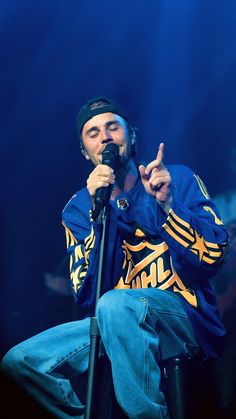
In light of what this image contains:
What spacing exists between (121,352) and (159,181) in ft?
1.91

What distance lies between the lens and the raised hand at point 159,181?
1.61 metres

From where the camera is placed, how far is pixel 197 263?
169 centimetres

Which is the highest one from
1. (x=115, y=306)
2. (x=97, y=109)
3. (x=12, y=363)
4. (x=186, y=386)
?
(x=97, y=109)

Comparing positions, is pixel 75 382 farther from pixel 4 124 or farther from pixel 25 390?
pixel 4 124

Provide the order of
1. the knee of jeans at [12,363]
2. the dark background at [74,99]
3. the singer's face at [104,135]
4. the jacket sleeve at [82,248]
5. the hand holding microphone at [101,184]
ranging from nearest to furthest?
the hand holding microphone at [101,184], the knee of jeans at [12,363], the jacket sleeve at [82,248], the singer's face at [104,135], the dark background at [74,99]

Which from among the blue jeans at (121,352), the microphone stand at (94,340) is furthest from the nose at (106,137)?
the blue jeans at (121,352)

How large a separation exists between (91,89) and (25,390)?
230cm

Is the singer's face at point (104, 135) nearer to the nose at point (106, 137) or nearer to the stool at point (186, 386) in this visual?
the nose at point (106, 137)

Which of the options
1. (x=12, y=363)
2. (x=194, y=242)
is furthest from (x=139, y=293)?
(x=12, y=363)

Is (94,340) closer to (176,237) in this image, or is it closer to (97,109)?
(176,237)

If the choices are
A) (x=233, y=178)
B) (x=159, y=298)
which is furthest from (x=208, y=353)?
(x=233, y=178)

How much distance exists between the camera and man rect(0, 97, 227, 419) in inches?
56.8

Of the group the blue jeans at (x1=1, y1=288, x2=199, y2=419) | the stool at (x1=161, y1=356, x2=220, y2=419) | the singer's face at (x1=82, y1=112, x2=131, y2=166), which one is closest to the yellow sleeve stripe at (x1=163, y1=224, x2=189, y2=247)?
the blue jeans at (x1=1, y1=288, x2=199, y2=419)

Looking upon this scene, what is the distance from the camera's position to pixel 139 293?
5.25ft
